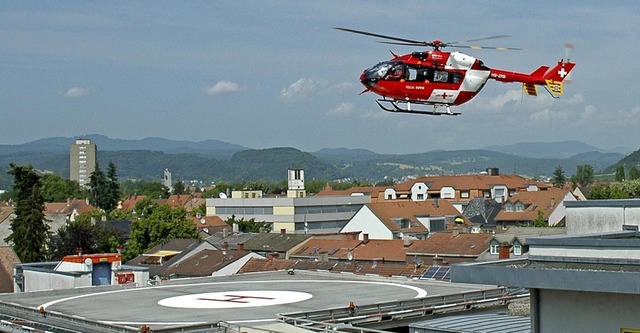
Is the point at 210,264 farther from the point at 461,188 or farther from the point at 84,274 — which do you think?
the point at 461,188

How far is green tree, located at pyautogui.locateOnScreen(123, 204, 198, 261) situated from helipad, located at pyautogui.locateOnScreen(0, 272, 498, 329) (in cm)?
5498

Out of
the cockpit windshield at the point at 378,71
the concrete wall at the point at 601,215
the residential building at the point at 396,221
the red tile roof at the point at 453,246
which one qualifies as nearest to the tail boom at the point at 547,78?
the cockpit windshield at the point at 378,71

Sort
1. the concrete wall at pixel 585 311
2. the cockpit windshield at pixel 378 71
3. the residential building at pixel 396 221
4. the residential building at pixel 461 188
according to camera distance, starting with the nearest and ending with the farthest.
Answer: the concrete wall at pixel 585 311 → the cockpit windshield at pixel 378 71 → the residential building at pixel 396 221 → the residential building at pixel 461 188

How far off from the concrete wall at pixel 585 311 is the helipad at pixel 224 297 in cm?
1370

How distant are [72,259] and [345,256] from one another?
126ft

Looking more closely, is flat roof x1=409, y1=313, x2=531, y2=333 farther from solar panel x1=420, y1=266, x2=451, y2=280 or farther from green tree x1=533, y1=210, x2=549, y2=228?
green tree x1=533, y1=210, x2=549, y2=228

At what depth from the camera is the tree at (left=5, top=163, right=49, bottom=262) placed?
291 ft

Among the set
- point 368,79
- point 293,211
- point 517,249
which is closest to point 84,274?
point 368,79

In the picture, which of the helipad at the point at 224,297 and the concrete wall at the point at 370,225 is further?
the concrete wall at the point at 370,225

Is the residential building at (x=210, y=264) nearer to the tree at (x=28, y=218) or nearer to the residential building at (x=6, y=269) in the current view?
the residential building at (x=6, y=269)

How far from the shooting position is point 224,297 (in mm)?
35719

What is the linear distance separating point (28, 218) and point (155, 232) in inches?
517

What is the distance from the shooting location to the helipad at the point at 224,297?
30.6 m

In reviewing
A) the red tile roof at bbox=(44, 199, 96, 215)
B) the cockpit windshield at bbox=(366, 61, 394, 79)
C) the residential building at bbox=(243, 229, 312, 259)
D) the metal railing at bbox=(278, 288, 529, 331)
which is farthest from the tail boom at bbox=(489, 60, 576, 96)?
the red tile roof at bbox=(44, 199, 96, 215)
